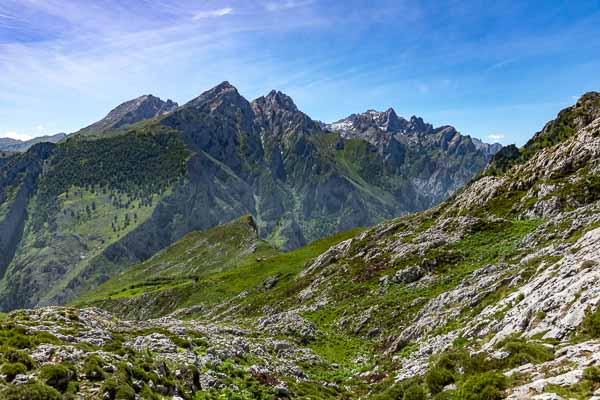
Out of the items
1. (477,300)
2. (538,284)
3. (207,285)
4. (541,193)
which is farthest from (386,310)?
(207,285)

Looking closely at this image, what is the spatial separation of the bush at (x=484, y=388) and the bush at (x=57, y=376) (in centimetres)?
1982

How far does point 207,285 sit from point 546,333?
14368 cm

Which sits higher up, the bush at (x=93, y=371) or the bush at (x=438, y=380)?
the bush at (x=93, y=371)

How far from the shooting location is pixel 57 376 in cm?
2120

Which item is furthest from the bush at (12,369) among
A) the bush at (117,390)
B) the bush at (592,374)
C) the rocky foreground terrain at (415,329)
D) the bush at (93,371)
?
the bush at (592,374)

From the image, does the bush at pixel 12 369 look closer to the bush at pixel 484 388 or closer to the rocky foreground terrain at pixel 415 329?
the rocky foreground terrain at pixel 415 329

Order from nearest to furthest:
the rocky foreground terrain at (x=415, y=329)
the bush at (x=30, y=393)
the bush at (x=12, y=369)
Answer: the bush at (x=30, y=393) < the bush at (x=12, y=369) < the rocky foreground terrain at (x=415, y=329)

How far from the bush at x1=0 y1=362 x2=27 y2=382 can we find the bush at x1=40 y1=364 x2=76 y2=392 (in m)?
1.01

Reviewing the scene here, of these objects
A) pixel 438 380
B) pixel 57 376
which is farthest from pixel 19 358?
pixel 438 380

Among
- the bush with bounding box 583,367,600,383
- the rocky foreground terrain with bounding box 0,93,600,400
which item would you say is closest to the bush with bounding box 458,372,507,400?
the rocky foreground terrain with bounding box 0,93,600,400

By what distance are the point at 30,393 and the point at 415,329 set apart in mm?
36559

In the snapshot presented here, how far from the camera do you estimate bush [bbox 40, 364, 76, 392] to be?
68.0ft

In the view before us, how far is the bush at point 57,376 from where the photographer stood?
20.7 meters

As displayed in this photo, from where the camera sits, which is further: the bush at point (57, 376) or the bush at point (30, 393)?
the bush at point (57, 376)
